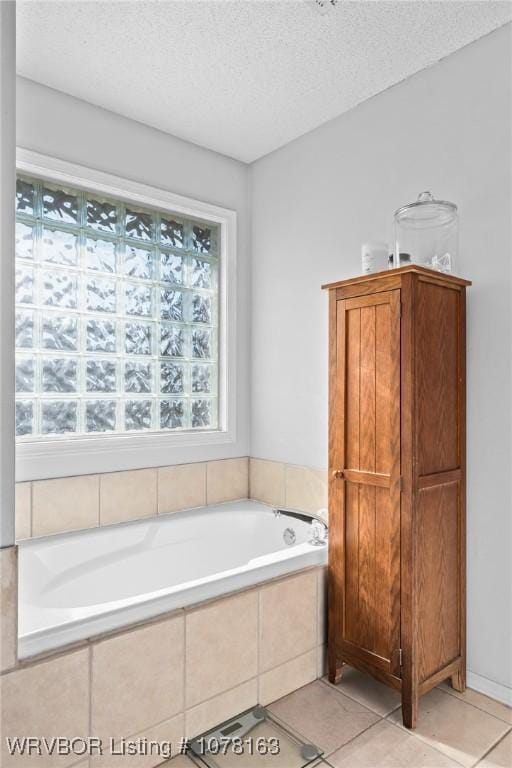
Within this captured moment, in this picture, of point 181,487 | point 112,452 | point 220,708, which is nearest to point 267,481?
point 181,487

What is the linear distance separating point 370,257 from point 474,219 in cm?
43

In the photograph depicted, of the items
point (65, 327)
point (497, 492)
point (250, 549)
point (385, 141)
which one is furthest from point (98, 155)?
point (497, 492)

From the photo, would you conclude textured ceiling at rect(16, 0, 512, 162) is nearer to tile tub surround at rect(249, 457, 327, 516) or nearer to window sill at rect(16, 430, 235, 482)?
window sill at rect(16, 430, 235, 482)

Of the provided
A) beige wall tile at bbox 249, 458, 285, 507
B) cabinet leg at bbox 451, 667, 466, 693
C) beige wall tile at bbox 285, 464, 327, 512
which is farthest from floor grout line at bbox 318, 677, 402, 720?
beige wall tile at bbox 249, 458, 285, 507

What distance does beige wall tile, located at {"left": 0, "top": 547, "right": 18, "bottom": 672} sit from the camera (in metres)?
1.27

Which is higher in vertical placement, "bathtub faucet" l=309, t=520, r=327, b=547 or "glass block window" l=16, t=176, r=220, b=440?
"glass block window" l=16, t=176, r=220, b=440

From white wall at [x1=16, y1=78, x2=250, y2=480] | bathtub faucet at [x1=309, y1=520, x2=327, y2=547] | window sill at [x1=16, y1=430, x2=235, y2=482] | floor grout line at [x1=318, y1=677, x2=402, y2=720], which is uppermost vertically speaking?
white wall at [x1=16, y1=78, x2=250, y2=480]

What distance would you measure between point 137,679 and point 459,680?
1231mm

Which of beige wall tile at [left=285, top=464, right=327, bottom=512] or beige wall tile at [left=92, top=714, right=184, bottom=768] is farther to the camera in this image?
beige wall tile at [left=285, top=464, right=327, bottom=512]

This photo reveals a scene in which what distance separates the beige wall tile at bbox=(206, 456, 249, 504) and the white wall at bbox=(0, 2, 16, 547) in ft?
5.14

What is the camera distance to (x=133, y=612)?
152 cm

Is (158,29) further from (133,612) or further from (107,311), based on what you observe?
(133,612)

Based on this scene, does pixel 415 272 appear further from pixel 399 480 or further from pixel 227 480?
pixel 227 480

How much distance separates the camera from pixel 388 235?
229cm
